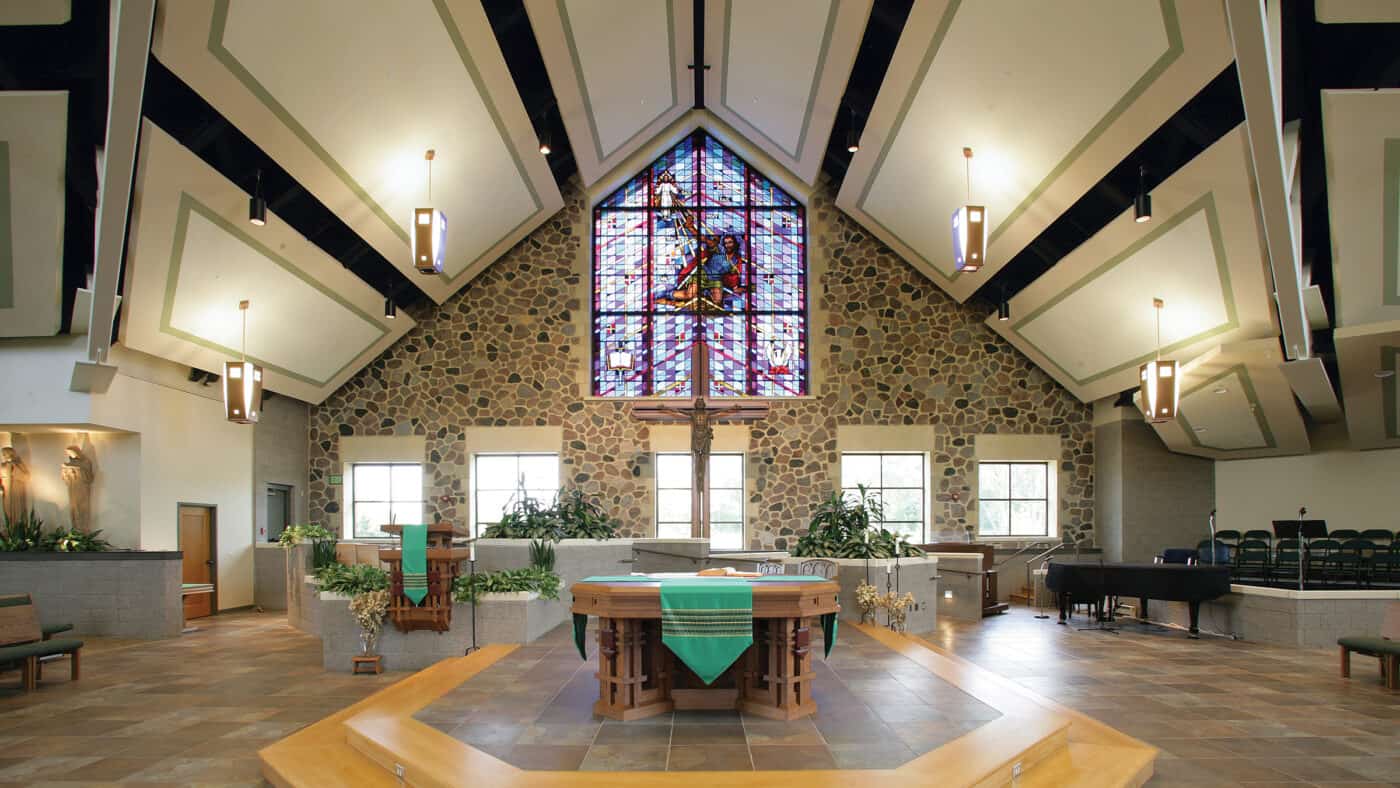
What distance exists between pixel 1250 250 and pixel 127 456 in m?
12.0

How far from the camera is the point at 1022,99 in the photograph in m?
9.45

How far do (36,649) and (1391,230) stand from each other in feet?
38.2

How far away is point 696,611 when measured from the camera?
5281 millimetres

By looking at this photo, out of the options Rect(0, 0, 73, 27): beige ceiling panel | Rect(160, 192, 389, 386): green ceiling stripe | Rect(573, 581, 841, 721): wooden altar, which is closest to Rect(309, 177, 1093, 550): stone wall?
Rect(160, 192, 389, 386): green ceiling stripe

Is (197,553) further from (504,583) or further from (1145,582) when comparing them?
(1145,582)

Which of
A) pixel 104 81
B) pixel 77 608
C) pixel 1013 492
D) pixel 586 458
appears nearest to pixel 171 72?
pixel 104 81

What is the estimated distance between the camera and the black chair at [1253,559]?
11.5m

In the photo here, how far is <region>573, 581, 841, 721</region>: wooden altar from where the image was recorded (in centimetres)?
532

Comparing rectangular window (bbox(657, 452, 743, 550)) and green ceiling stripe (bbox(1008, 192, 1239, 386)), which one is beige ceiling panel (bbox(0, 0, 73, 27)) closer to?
rectangular window (bbox(657, 452, 743, 550))

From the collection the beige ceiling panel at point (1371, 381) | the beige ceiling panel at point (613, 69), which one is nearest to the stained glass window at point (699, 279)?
the beige ceiling panel at point (613, 69)

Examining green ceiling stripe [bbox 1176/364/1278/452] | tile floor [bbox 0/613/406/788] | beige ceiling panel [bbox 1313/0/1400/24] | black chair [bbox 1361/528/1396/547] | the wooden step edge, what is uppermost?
beige ceiling panel [bbox 1313/0/1400/24]

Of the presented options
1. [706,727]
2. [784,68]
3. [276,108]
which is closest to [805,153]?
[784,68]

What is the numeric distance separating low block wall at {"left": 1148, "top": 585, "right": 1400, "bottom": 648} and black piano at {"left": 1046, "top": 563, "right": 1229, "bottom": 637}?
363mm

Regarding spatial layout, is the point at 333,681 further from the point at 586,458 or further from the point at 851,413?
the point at 851,413
